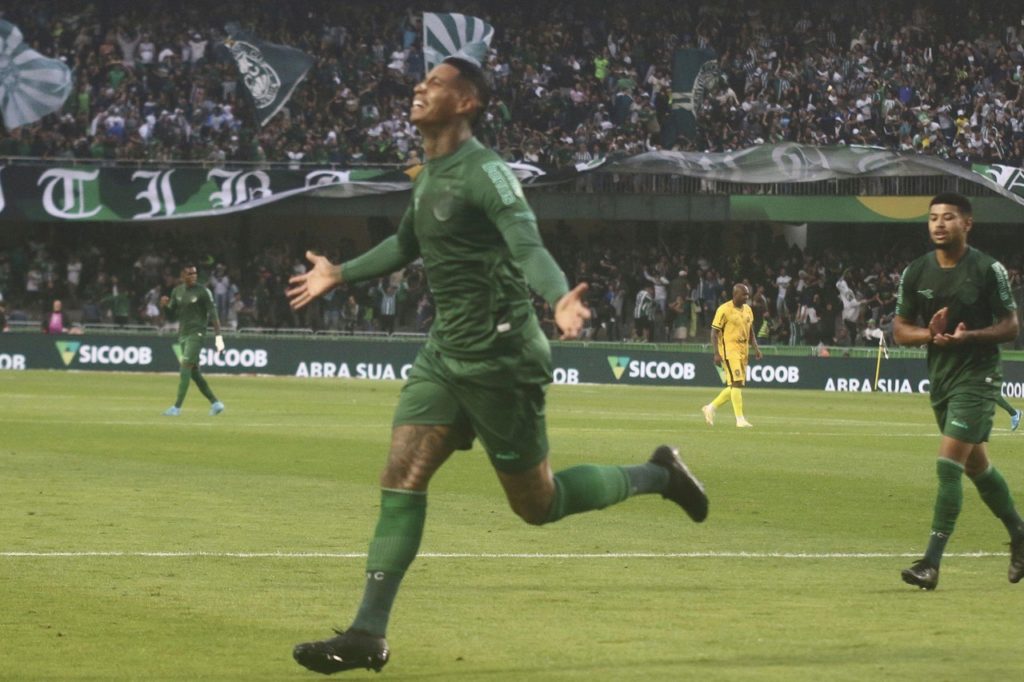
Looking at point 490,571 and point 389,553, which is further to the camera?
point 490,571

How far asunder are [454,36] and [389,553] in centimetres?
3664

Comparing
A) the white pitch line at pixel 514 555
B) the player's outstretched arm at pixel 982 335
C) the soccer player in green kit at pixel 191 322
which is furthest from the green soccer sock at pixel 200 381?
the player's outstretched arm at pixel 982 335

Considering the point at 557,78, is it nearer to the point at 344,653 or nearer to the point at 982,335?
the point at 982,335

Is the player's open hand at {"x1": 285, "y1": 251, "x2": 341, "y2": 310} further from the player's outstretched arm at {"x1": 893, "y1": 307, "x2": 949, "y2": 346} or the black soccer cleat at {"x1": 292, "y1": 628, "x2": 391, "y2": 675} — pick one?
the player's outstretched arm at {"x1": 893, "y1": 307, "x2": 949, "y2": 346}

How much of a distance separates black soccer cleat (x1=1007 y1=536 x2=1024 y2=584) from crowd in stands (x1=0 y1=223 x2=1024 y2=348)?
1199 inches

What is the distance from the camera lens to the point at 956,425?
9469 mm

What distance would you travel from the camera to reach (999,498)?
384 inches

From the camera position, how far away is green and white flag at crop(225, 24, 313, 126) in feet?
144

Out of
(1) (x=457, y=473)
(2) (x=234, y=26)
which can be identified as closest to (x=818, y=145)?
(2) (x=234, y=26)

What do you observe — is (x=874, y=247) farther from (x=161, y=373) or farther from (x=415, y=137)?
(x=161, y=373)

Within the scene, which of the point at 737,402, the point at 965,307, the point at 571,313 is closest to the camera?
the point at 571,313

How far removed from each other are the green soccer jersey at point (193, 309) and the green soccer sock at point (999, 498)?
57.4 ft

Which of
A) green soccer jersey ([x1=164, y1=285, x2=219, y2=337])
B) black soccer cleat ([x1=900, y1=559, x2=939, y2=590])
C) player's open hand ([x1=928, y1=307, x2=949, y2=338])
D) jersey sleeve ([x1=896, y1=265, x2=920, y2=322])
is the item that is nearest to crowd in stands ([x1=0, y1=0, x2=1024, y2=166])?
green soccer jersey ([x1=164, y1=285, x2=219, y2=337])

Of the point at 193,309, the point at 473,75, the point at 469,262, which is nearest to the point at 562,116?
the point at 193,309
